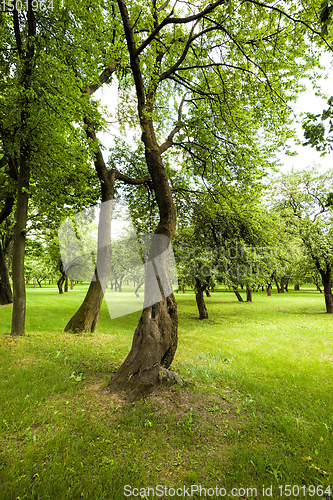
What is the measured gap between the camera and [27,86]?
27.3 ft

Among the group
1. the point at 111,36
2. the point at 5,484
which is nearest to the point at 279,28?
the point at 111,36

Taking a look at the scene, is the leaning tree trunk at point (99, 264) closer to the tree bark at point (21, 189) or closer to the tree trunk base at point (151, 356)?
the tree bark at point (21, 189)

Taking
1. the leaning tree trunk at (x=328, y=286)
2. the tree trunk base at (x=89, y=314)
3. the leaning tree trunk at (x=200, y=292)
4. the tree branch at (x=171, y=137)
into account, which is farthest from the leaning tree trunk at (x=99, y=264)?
the leaning tree trunk at (x=328, y=286)

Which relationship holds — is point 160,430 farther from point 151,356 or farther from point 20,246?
point 20,246

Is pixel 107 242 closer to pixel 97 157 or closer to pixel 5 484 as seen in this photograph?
pixel 97 157

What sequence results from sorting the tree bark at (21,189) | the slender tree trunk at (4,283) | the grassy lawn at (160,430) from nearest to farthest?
the grassy lawn at (160,430) → the tree bark at (21,189) → the slender tree trunk at (4,283)


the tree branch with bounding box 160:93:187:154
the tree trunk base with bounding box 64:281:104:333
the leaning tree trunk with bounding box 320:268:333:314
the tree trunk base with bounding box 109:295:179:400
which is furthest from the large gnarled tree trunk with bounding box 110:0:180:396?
the leaning tree trunk with bounding box 320:268:333:314

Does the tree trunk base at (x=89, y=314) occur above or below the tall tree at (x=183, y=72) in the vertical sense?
below

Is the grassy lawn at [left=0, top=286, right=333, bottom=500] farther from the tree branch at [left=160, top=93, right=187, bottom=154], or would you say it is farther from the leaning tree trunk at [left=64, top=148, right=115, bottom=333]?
the tree branch at [left=160, top=93, right=187, bottom=154]

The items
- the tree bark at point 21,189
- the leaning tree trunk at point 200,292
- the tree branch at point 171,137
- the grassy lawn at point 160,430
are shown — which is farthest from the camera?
the leaning tree trunk at point 200,292

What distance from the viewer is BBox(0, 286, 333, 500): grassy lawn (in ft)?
10.2

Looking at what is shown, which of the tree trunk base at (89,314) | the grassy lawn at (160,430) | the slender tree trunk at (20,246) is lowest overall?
the grassy lawn at (160,430)

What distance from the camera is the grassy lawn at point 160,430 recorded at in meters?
3.10

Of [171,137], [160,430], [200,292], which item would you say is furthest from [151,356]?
[200,292]
